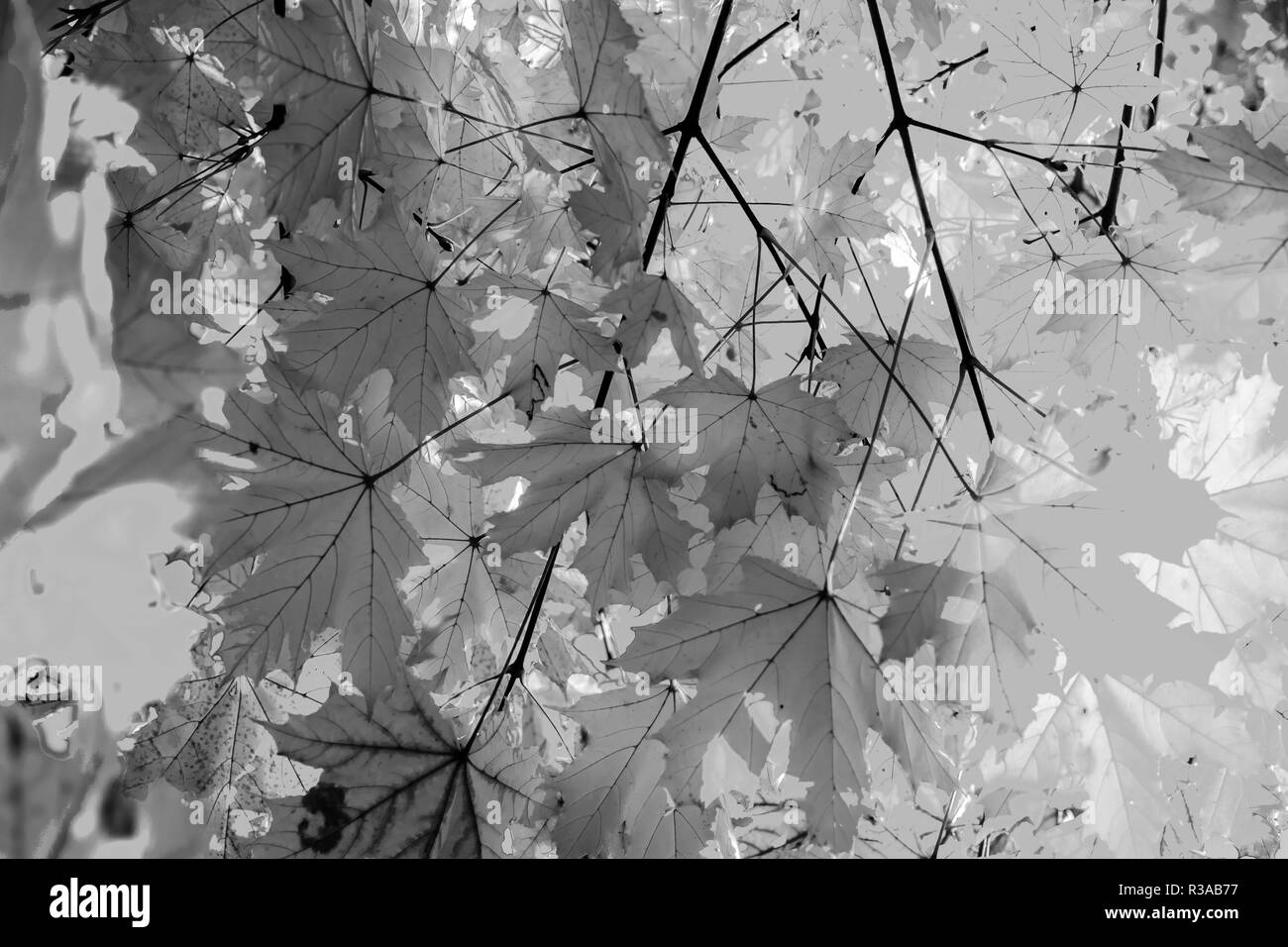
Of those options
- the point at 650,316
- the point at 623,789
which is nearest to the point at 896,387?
the point at 650,316

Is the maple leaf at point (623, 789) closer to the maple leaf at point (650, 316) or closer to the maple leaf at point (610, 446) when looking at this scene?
the maple leaf at point (610, 446)

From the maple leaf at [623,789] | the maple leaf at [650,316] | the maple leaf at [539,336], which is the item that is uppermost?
the maple leaf at [539,336]

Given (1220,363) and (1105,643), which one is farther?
(1220,363)

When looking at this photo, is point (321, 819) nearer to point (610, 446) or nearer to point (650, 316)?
point (610, 446)

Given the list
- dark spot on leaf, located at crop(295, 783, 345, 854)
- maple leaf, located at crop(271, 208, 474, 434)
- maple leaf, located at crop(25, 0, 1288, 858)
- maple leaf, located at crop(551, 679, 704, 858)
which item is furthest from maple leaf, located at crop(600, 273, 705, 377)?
dark spot on leaf, located at crop(295, 783, 345, 854)

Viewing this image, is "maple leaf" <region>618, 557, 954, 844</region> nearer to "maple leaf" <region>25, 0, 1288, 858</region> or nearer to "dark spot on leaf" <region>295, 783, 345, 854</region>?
"maple leaf" <region>25, 0, 1288, 858</region>

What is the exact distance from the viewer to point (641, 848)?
79cm

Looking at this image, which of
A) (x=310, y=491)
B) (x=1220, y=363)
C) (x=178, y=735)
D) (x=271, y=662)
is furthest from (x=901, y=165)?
(x=178, y=735)

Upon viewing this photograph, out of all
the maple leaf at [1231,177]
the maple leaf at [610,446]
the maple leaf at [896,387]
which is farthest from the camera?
the maple leaf at [896,387]

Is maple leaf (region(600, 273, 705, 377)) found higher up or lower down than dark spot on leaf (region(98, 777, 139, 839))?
higher up

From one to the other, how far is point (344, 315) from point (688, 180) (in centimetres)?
61

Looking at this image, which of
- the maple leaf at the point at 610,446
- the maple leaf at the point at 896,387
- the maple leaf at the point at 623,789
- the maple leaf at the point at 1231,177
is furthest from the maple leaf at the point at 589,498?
the maple leaf at the point at 1231,177

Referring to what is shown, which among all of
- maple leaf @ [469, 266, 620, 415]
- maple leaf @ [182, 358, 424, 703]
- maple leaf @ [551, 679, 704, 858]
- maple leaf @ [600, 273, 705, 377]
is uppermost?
maple leaf @ [469, 266, 620, 415]

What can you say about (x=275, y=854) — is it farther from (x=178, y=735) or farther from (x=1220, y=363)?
(x=1220, y=363)
